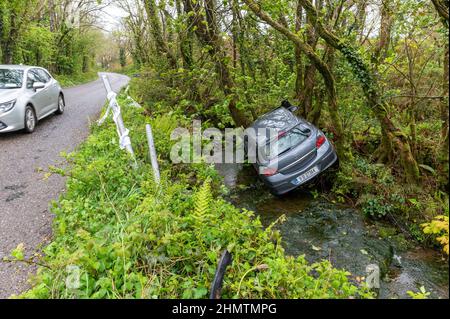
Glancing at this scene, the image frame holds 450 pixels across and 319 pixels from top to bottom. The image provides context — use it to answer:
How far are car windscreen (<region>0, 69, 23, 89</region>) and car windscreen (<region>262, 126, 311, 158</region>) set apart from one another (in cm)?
632

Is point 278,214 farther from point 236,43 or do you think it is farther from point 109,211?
point 236,43

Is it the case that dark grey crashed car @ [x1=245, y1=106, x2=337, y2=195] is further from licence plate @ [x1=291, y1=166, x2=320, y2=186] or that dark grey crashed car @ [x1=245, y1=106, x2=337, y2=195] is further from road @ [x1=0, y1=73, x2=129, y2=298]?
road @ [x1=0, y1=73, x2=129, y2=298]

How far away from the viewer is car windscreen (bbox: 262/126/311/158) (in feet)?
22.6

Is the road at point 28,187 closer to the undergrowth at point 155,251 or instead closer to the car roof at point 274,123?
the undergrowth at point 155,251

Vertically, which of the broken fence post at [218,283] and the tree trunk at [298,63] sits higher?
the tree trunk at [298,63]

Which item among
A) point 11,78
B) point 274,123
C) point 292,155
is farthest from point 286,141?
point 11,78

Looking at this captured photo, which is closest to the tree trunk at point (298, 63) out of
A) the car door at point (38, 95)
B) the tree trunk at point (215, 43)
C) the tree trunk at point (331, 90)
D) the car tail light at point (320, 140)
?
the tree trunk at point (331, 90)

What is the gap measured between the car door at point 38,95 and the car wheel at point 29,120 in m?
0.17

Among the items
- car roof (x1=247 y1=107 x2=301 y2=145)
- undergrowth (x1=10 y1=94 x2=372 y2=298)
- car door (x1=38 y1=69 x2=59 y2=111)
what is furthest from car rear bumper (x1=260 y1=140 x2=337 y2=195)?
car door (x1=38 y1=69 x2=59 y2=111)

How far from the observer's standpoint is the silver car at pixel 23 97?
736 centimetres

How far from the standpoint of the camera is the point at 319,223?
665cm

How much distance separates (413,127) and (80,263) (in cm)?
667

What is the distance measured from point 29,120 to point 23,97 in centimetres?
63
